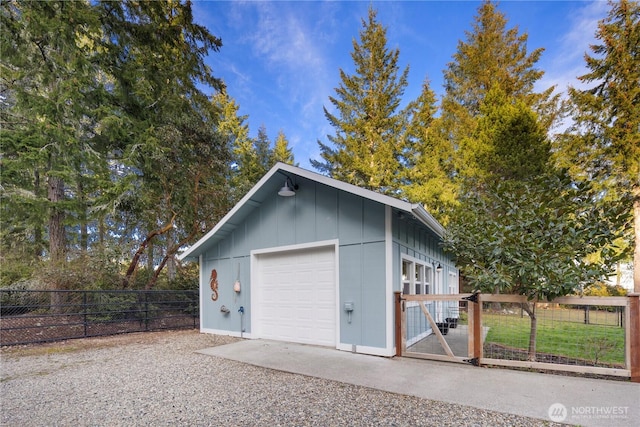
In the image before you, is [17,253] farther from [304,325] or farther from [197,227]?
[304,325]

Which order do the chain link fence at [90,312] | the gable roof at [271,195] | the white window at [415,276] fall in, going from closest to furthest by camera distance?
the gable roof at [271,195] < the white window at [415,276] < the chain link fence at [90,312]

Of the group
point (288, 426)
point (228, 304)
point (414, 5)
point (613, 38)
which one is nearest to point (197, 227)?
Result: point (228, 304)

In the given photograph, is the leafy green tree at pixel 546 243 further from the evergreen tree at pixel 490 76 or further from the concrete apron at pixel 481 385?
the evergreen tree at pixel 490 76

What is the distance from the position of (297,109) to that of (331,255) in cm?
1551

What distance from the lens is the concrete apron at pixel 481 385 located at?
3186mm

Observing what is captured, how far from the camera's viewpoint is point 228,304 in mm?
7867

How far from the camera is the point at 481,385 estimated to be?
12.9ft

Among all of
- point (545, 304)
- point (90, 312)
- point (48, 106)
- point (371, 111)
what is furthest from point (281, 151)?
point (545, 304)

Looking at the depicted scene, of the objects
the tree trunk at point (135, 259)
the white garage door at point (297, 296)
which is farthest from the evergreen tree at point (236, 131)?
the white garage door at point (297, 296)

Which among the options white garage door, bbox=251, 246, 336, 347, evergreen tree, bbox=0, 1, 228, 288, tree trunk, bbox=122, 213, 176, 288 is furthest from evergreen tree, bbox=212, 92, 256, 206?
white garage door, bbox=251, 246, 336, 347

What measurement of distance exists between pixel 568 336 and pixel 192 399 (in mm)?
8434

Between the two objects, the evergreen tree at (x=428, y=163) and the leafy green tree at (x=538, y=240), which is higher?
the evergreen tree at (x=428, y=163)

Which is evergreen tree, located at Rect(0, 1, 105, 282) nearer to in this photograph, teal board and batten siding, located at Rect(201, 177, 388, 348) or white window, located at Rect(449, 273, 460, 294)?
teal board and batten siding, located at Rect(201, 177, 388, 348)

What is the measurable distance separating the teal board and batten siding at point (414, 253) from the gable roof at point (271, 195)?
0.44 meters
